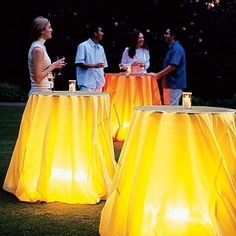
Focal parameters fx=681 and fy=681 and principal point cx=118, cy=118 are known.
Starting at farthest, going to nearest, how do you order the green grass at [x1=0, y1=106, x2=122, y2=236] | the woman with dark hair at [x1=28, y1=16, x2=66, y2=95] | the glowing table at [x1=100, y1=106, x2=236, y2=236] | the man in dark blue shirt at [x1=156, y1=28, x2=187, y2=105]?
the man in dark blue shirt at [x1=156, y1=28, x2=187, y2=105], the woman with dark hair at [x1=28, y1=16, x2=66, y2=95], the green grass at [x1=0, y1=106, x2=122, y2=236], the glowing table at [x1=100, y1=106, x2=236, y2=236]

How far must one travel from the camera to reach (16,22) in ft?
60.5

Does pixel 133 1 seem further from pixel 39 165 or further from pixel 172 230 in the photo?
pixel 172 230

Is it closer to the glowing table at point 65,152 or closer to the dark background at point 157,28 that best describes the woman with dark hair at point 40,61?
the glowing table at point 65,152

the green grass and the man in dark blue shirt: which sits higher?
the man in dark blue shirt

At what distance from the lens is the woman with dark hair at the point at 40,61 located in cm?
682

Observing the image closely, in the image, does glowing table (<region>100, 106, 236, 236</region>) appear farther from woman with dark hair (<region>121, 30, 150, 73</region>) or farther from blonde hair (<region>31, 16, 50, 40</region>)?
woman with dark hair (<region>121, 30, 150, 73</region>)

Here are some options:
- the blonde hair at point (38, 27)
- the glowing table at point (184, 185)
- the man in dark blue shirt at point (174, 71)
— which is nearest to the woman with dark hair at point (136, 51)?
the man in dark blue shirt at point (174, 71)

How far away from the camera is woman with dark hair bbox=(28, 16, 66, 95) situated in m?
6.82

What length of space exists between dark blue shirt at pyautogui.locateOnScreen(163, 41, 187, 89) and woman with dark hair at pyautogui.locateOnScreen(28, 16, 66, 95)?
10.7 ft

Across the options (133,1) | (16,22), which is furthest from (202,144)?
(16,22)

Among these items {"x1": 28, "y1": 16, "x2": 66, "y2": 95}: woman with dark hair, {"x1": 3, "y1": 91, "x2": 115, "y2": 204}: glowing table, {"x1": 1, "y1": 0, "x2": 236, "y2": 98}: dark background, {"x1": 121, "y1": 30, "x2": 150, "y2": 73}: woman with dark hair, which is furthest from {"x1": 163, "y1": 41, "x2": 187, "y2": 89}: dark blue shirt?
{"x1": 1, "y1": 0, "x2": 236, "y2": 98}: dark background

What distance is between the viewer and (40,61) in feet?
22.4

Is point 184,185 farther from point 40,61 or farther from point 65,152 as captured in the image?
point 40,61

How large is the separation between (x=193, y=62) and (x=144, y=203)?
13777 mm
